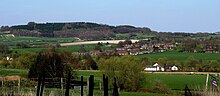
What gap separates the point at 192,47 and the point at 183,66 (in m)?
19.3

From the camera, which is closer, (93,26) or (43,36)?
(43,36)

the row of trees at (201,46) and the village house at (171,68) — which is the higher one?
the row of trees at (201,46)

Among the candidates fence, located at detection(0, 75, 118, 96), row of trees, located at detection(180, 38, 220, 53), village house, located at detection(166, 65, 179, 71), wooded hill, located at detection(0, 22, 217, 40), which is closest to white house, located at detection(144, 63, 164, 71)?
village house, located at detection(166, 65, 179, 71)

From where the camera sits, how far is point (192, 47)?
76812 millimetres

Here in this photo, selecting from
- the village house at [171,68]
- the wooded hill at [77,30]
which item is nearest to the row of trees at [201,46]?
the village house at [171,68]

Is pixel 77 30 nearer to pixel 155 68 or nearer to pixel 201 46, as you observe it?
pixel 201 46

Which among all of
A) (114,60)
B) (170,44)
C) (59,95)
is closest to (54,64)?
(114,60)

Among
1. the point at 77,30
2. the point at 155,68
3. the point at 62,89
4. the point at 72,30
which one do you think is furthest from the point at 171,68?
the point at 77,30

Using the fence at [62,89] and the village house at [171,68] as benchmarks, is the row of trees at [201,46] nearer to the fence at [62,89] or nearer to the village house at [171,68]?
the village house at [171,68]

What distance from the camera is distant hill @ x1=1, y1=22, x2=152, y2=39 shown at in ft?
362

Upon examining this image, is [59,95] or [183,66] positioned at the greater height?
[59,95]

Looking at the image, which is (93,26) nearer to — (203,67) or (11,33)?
(11,33)

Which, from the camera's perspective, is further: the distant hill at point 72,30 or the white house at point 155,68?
the distant hill at point 72,30

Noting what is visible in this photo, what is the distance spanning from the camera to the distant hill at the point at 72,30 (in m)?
110
